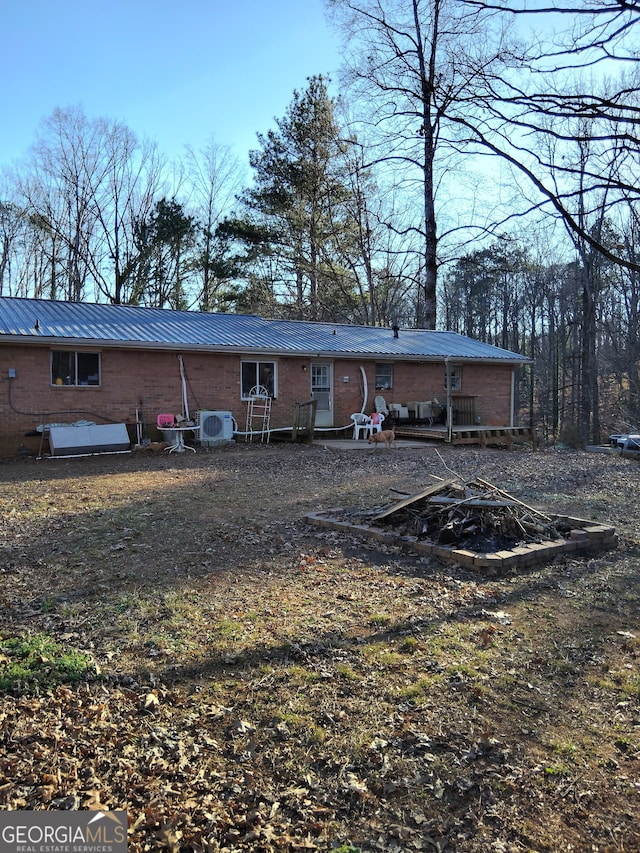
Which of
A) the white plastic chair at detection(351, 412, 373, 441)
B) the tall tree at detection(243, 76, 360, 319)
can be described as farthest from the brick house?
the tall tree at detection(243, 76, 360, 319)

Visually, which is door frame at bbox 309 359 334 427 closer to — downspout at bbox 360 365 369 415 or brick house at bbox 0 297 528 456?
brick house at bbox 0 297 528 456

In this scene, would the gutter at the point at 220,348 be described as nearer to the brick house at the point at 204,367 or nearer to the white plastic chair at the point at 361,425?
the brick house at the point at 204,367

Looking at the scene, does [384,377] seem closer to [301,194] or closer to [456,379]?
[456,379]

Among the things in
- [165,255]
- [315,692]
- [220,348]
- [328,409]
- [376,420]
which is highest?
[165,255]

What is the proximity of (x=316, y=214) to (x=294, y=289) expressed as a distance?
145 inches

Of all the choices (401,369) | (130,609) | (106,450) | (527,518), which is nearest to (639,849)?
(130,609)

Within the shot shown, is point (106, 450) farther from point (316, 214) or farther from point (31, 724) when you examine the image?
point (316, 214)

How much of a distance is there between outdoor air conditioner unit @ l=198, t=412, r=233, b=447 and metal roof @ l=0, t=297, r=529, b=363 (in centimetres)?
181

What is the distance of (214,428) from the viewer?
50.2 feet

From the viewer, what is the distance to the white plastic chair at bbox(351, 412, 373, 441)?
57.7ft

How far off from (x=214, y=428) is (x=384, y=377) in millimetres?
6539

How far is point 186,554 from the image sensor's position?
5777 mm

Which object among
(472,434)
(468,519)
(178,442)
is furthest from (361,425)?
(468,519)

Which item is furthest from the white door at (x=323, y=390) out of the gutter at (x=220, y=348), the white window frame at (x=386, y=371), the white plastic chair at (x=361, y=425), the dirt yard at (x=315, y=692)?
the dirt yard at (x=315, y=692)
